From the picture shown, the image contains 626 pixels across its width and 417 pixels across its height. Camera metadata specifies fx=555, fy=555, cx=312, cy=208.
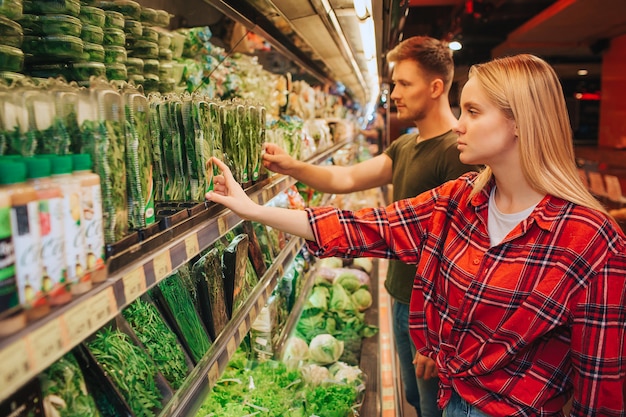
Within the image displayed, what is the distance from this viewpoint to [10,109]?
88cm

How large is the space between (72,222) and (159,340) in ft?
2.39

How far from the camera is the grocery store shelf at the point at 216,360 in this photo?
135 centimetres

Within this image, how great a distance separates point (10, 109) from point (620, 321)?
142 centimetres

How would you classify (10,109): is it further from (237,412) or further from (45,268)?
(237,412)

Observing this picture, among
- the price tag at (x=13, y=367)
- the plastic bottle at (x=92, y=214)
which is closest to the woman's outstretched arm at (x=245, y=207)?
the plastic bottle at (x=92, y=214)

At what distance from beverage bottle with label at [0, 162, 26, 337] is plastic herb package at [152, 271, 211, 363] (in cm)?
82

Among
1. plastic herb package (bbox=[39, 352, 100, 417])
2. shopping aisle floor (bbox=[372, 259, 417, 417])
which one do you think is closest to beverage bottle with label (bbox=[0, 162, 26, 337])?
plastic herb package (bbox=[39, 352, 100, 417])

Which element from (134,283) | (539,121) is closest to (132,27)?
(134,283)

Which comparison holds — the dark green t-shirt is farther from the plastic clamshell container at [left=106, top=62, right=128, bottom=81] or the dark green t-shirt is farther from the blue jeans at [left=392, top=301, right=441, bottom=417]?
the plastic clamshell container at [left=106, top=62, right=128, bottom=81]

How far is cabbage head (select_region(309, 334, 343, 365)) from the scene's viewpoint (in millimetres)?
2906

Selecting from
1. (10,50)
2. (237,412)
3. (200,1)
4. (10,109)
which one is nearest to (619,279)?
(237,412)

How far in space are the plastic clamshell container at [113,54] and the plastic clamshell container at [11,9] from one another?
263mm

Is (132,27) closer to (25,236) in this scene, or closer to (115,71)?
(115,71)

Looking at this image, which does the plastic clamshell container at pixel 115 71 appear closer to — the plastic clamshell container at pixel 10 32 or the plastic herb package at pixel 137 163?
the plastic clamshell container at pixel 10 32
